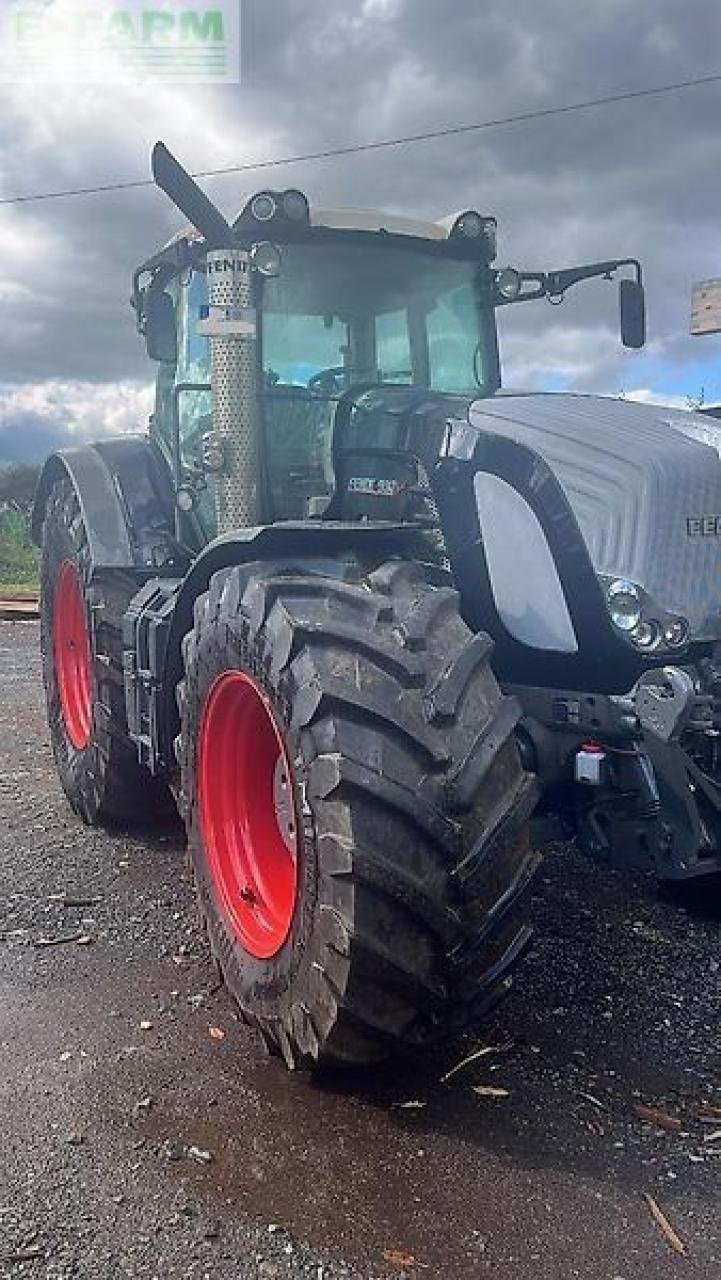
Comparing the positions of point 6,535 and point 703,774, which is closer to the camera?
point 703,774

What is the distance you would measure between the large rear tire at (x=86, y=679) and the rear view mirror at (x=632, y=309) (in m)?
2.26

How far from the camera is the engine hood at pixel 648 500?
3256 millimetres

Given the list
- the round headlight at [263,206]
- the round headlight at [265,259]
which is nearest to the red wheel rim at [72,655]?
the round headlight at [265,259]

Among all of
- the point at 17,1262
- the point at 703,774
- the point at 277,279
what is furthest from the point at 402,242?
the point at 17,1262

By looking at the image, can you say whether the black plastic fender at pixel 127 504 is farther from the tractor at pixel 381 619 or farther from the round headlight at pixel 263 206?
the round headlight at pixel 263 206

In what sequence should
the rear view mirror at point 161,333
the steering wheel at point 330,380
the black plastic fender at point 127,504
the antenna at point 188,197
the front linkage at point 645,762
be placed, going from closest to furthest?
the front linkage at point 645,762
the antenna at point 188,197
the steering wheel at point 330,380
the rear view mirror at point 161,333
the black plastic fender at point 127,504

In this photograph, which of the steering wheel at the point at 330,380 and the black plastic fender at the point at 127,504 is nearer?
the steering wheel at the point at 330,380

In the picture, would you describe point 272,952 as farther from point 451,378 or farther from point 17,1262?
point 451,378

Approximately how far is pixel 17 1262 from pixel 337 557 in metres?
1.81

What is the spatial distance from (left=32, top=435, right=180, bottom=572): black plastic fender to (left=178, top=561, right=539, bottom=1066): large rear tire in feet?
6.29

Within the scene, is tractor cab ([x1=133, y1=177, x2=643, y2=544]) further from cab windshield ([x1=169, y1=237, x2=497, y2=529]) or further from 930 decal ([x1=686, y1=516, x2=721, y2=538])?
930 decal ([x1=686, y1=516, x2=721, y2=538])

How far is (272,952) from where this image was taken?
3.12 metres

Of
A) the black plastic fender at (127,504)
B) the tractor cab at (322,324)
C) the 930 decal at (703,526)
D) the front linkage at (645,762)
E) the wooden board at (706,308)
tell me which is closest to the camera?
the front linkage at (645,762)

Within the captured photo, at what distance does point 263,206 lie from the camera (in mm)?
3945
